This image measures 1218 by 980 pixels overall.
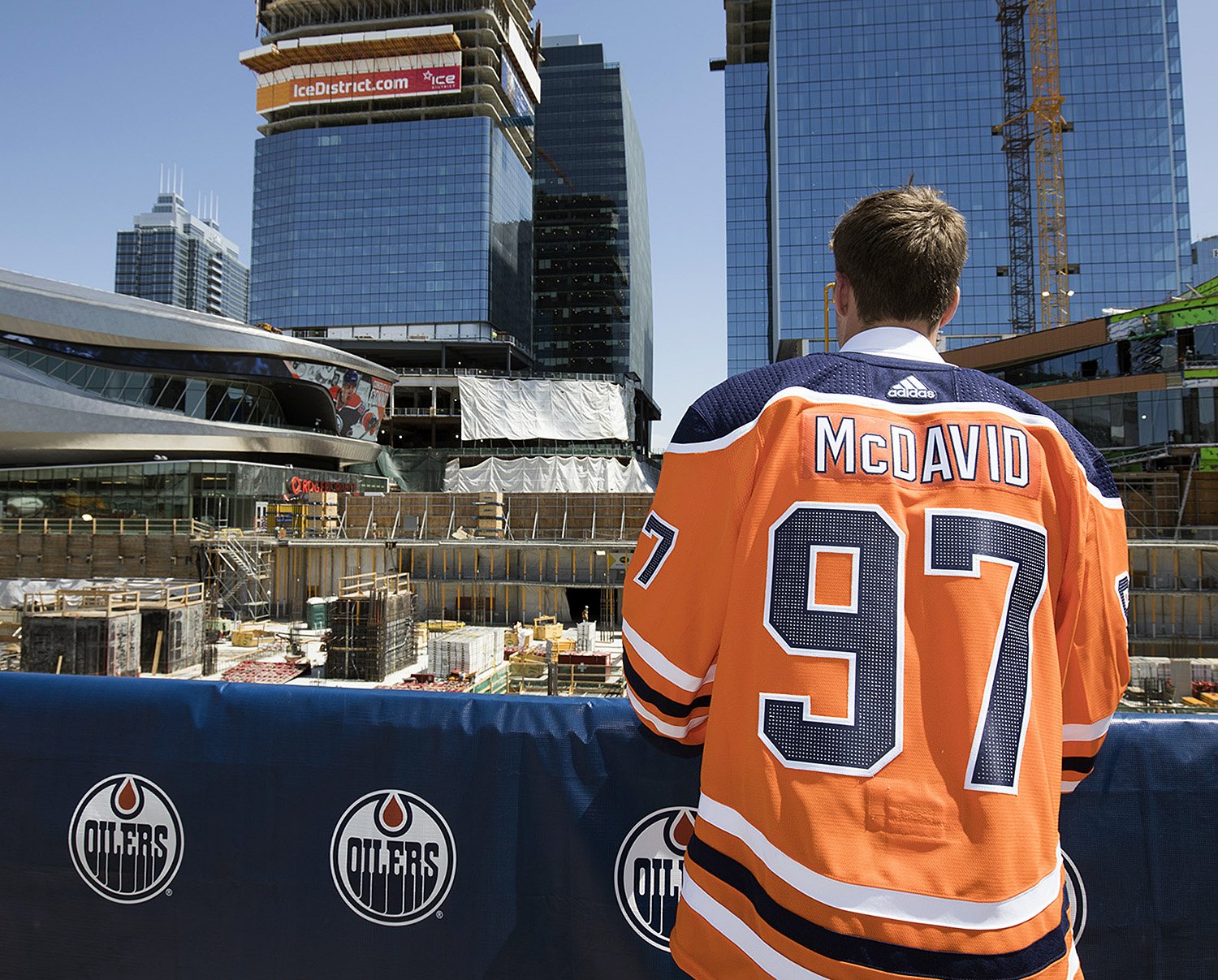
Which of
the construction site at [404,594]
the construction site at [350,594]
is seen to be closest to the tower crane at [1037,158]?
the construction site at [404,594]

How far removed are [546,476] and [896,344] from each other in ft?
205

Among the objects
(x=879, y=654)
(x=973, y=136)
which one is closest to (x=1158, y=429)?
(x=879, y=654)

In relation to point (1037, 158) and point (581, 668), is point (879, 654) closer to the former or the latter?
point (581, 668)

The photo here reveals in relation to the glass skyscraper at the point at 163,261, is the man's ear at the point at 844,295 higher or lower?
lower

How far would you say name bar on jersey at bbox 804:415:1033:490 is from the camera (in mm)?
1504

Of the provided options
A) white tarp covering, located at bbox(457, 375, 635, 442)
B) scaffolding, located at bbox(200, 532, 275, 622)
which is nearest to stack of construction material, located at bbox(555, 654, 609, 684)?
scaffolding, located at bbox(200, 532, 275, 622)

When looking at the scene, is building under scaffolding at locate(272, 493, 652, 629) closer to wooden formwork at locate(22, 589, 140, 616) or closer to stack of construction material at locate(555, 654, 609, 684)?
wooden formwork at locate(22, 589, 140, 616)

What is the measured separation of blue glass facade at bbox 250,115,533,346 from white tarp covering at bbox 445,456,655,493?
2531cm

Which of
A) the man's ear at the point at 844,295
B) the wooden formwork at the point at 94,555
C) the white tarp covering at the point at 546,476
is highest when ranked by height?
the white tarp covering at the point at 546,476

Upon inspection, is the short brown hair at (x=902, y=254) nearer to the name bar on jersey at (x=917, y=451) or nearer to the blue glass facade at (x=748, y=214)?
the name bar on jersey at (x=917, y=451)

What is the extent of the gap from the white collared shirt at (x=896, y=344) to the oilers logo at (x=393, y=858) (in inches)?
91.0

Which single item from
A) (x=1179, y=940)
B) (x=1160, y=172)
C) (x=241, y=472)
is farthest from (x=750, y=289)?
(x=1179, y=940)

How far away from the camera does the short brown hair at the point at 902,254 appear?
5.52 ft

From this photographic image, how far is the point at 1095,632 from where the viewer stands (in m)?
1.63
